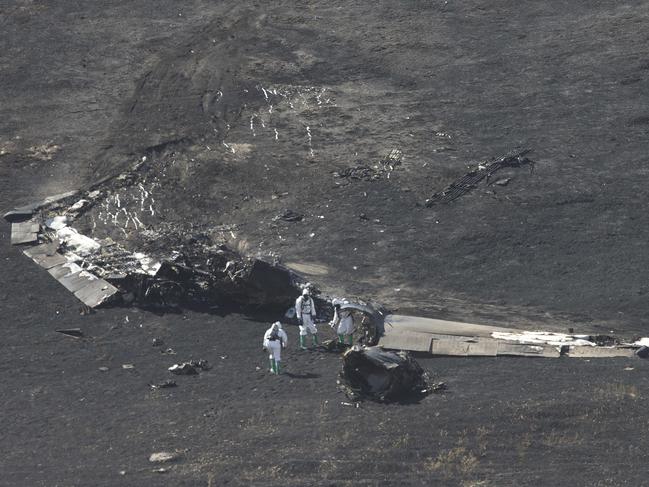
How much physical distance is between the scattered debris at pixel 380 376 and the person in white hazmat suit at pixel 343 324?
7.40 feet

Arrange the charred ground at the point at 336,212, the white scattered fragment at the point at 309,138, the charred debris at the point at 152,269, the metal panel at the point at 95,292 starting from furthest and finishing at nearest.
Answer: the white scattered fragment at the point at 309,138, the metal panel at the point at 95,292, the charred debris at the point at 152,269, the charred ground at the point at 336,212

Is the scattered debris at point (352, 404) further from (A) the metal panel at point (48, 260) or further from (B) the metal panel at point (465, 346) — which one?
(A) the metal panel at point (48, 260)

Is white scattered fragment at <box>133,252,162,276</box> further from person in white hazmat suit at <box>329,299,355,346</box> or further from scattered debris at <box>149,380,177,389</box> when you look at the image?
person in white hazmat suit at <box>329,299,355,346</box>

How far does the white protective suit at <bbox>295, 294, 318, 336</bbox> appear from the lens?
84.9ft

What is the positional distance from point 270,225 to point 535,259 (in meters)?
8.10

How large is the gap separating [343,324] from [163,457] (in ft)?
21.2

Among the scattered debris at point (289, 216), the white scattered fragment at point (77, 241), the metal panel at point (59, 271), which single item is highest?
the scattered debris at point (289, 216)

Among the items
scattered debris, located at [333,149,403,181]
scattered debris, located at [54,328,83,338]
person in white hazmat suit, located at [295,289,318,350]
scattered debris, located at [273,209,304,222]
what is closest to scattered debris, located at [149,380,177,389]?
person in white hazmat suit, located at [295,289,318,350]

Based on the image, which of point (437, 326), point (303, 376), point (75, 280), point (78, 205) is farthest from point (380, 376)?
point (78, 205)

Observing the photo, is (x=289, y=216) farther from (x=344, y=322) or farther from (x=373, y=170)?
(x=344, y=322)

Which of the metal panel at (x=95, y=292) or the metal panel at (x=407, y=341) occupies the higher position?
the metal panel at (x=95, y=292)

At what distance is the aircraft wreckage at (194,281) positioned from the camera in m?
25.6

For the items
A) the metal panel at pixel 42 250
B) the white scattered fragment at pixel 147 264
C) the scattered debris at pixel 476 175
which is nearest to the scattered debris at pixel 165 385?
the white scattered fragment at pixel 147 264

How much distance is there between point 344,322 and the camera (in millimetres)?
25938
